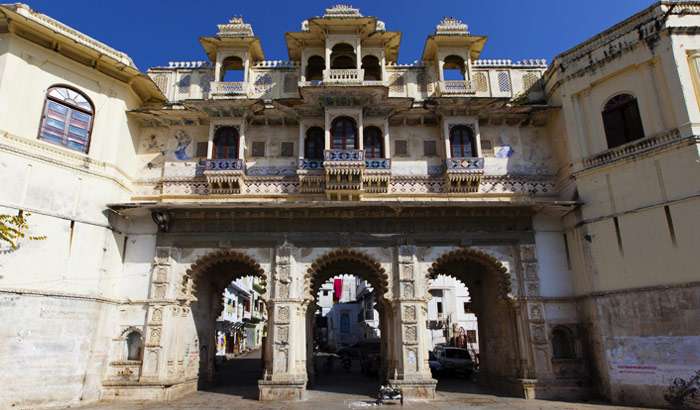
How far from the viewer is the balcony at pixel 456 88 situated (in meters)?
16.4

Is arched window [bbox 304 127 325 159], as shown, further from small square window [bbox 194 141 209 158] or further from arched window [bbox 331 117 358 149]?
small square window [bbox 194 141 209 158]

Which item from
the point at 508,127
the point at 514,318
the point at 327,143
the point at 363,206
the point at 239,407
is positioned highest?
the point at 508,127

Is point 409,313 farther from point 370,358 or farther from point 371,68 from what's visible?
point 371,68

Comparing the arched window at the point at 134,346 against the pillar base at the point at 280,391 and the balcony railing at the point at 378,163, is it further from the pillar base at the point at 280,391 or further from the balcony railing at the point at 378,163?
the balcony railing at the point at 378,163

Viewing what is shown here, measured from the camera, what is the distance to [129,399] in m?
13.4

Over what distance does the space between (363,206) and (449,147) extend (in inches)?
153

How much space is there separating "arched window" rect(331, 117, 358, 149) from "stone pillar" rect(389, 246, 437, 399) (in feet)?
13.4

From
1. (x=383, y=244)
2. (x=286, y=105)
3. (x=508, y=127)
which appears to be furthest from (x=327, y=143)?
(x=508, y=127)

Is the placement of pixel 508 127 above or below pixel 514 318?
Result: above

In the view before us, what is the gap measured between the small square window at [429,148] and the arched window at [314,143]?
3.75 meters

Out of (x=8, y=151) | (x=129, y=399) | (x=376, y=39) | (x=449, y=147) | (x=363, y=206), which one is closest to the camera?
(x=8, y=151)

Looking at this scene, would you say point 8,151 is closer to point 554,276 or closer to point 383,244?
point 383,244

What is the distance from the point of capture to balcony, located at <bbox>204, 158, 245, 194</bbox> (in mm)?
15164

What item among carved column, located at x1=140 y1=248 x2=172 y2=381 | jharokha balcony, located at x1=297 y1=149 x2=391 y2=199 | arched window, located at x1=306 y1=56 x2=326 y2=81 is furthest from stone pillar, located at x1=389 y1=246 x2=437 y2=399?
arched window, located at x1=306 y1=56 x2=326 y2=81
